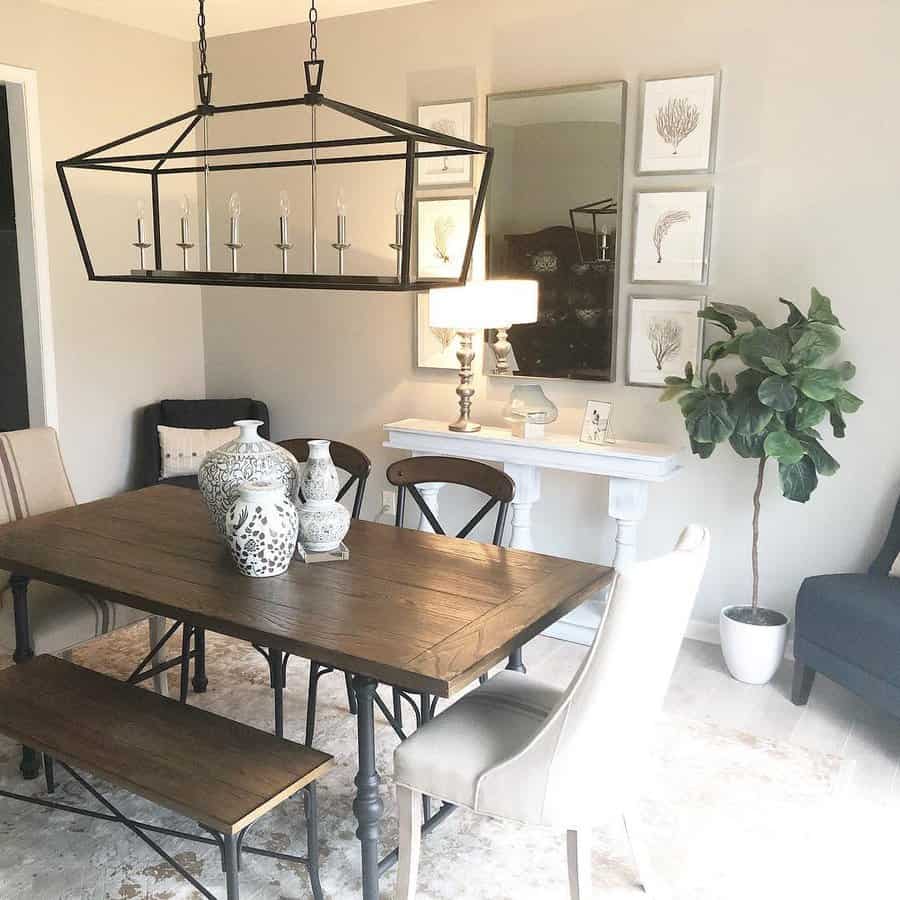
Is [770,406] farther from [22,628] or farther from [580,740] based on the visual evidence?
[22,628]

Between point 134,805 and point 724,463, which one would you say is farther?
point 724,463

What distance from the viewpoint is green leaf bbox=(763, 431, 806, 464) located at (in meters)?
3.26

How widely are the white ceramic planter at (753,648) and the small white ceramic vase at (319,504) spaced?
1727 millimetres

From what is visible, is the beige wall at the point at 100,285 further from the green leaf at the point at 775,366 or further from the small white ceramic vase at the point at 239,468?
the green leaf at the point at 775,366

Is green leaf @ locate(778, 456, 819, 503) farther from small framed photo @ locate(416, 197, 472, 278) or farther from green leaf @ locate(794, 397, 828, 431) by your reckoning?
small framed photo @ locate(416, 197, 472, 278)

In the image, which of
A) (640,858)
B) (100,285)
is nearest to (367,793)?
(640,858)

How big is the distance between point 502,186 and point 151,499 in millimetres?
2037

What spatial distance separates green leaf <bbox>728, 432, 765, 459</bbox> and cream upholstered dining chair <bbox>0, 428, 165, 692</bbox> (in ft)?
6.94

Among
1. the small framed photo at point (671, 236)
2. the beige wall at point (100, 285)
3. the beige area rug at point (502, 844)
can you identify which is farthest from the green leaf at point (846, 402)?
the beige wall at point (100, 285)

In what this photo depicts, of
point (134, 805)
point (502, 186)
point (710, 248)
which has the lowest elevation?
point (134, 805)

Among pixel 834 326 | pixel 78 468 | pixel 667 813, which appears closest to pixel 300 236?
pixel 78 468

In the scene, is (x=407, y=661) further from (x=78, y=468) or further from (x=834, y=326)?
(x=78, y=468)

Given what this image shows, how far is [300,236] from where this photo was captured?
188 inches

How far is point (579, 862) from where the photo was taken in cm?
206
